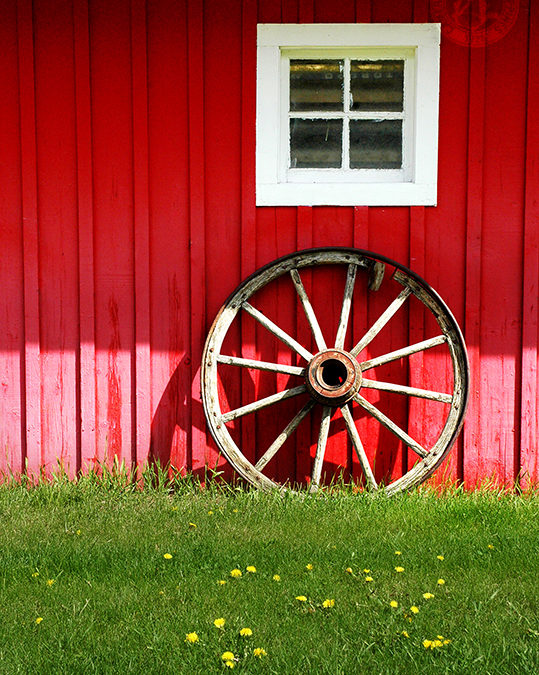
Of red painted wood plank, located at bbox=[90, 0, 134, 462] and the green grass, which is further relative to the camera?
red painted wood plank, located at bbox=[90, 0, 134, 462]

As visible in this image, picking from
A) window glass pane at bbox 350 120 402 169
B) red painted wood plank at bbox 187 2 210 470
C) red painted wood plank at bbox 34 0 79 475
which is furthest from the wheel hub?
red painted wood plank at bbox 34 0 79 475

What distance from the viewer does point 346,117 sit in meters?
4.63

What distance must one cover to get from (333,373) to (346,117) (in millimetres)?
1555

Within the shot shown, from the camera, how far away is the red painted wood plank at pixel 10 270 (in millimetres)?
4594

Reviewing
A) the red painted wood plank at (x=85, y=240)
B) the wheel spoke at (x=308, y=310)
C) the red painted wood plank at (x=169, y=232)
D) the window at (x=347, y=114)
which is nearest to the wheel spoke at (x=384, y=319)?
the wheel spoke at (x=308, y=310)

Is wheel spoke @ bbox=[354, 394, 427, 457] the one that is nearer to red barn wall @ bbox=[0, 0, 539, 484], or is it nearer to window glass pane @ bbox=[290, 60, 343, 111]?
red barn wall @ bbox=[0, 0, 539, 484]

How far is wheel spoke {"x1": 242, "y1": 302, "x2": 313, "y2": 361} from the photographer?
441cm

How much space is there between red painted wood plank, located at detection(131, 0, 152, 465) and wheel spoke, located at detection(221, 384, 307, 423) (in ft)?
1.85

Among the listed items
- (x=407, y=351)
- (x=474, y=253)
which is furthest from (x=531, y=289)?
(x=407, y=351)

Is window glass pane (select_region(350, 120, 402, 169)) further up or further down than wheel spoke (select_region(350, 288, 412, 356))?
further up

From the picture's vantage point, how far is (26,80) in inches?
180

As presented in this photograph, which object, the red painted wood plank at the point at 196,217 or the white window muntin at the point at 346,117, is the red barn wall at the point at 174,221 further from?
the white window muntin at the point at 346,117

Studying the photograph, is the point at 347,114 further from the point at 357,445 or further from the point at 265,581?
the point at 265,581

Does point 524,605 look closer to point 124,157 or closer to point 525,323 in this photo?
point 525,323
